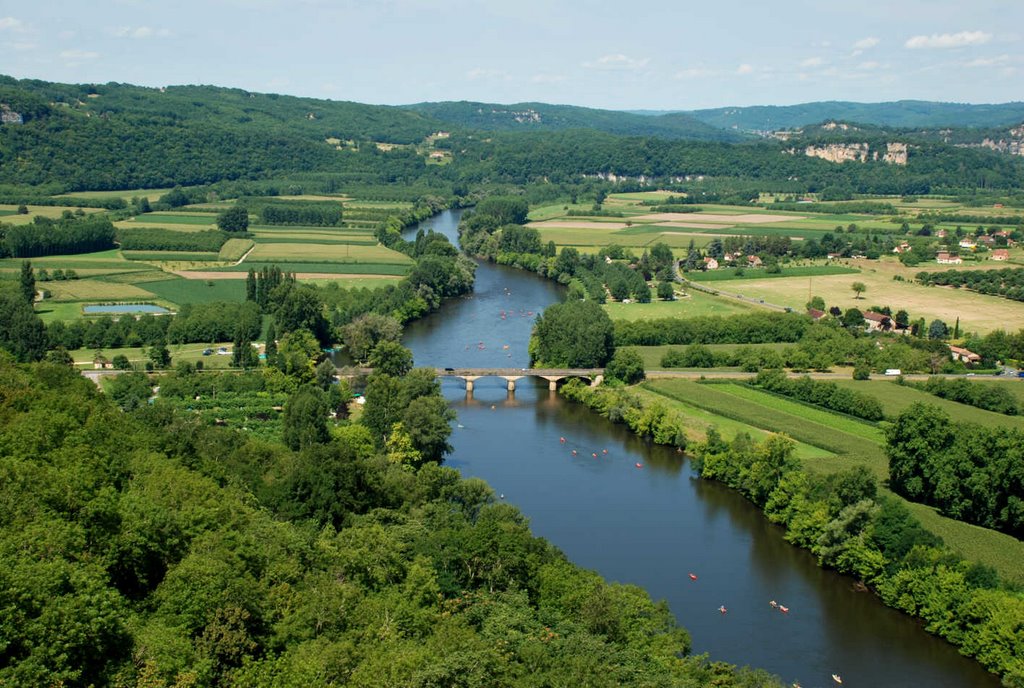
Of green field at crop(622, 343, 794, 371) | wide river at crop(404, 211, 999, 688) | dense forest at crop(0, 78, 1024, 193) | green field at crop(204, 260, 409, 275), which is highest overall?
dense forest at crop(0, 78, 1024, 193)

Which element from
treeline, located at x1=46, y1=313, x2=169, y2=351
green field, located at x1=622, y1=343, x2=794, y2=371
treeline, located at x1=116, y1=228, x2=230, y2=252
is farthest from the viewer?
treeline, located at x1=116, y1=228, x2=230, y2=252

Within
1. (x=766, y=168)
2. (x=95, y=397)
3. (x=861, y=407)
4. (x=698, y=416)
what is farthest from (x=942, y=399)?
(x=766, y=168)

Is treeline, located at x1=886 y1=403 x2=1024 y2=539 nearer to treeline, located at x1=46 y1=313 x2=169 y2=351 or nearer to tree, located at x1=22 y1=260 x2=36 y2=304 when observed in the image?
treeline, located at x1=46 y1=313 x2=169 y2=351

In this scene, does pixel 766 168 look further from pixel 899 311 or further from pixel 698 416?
pixel 698 416

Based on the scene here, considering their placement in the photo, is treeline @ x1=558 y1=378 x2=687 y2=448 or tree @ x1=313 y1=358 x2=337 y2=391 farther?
tree @ x1=313 y1=358 x2=337 y2=391

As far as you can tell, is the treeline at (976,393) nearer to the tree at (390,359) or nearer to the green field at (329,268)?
the tree at (390,359)

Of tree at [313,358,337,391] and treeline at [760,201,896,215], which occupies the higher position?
treeline at [760,201,896,215]

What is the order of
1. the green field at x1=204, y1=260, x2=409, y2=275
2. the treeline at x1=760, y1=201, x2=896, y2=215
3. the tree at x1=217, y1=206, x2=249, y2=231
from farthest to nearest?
the treeline at x1=760, y1=201, x2=896, y2=215, the tree at x1=217, y1=206, x2=249, y2=231, the green field at x1=204, y1=260, x2=409, y2=275

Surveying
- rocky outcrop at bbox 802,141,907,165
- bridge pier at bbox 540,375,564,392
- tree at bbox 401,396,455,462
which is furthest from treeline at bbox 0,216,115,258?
rocky outcrop at bbox 802,141,907,165

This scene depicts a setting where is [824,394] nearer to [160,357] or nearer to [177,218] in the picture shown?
[160,357]
